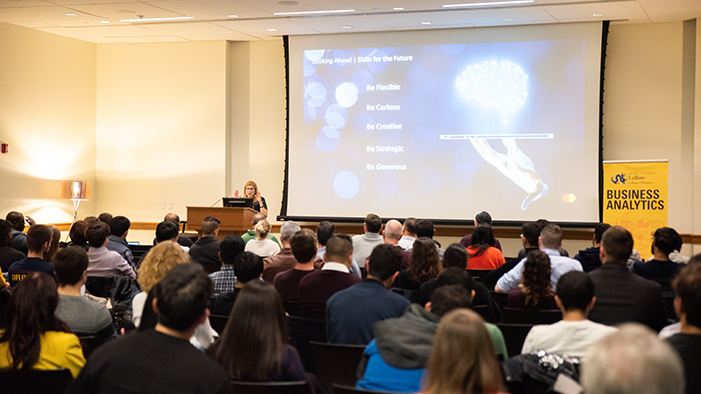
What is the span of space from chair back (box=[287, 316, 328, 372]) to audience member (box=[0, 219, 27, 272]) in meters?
2.89

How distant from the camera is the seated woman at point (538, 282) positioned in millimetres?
3666

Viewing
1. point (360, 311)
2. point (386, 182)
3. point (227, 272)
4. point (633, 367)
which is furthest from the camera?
point (386, 182)

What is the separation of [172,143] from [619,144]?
723cm

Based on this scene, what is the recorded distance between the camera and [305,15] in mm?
8703

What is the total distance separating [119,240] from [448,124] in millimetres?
5373

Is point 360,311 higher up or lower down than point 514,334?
higher up

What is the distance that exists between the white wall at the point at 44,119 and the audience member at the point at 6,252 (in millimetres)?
4961

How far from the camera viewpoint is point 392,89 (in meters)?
9.61

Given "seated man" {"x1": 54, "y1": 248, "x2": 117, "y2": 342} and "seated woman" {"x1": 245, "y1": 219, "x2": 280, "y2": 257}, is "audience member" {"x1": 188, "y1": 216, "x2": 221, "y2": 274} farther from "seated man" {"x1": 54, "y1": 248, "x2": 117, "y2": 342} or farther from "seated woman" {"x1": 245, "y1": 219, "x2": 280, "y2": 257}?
"seated man" {"x1": 54, "y1": 248, "x2": 117, "y2": 342}

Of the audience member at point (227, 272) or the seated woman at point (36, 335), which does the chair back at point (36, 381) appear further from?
the audience member at point (227, 272)

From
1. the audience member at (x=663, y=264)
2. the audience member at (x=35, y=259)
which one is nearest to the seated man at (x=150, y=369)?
the audience member at (x=35, y=259)

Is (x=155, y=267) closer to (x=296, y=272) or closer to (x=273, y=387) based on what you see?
(x=296, y=272)

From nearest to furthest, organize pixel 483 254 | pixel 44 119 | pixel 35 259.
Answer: pixel 35 259 < pixel 483 254 < pixel 44 119

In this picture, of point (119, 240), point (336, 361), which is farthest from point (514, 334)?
point (119, 240)
